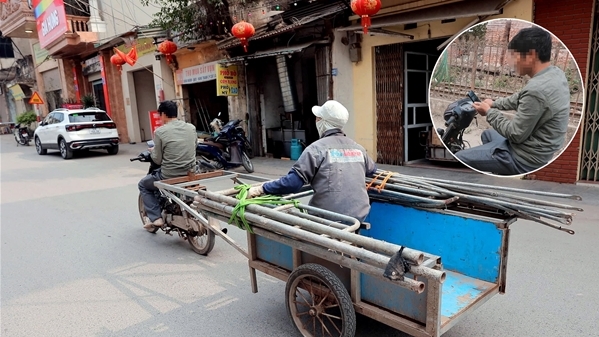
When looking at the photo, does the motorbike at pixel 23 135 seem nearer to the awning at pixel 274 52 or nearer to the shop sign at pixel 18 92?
the shop sign at pixel 18 92

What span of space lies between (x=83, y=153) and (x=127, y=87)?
4.08 metres

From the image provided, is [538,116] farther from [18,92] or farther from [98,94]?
[18,92]

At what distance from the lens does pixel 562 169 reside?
21.1 feet

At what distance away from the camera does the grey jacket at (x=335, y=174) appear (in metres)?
2.75

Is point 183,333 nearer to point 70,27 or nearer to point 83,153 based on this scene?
point 83,153

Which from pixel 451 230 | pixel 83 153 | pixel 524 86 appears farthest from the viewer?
pixel 83 153

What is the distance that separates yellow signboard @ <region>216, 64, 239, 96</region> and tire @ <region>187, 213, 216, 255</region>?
7377mm

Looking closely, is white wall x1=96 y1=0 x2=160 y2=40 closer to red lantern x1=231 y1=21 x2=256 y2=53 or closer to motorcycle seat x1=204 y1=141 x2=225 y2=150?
red lantern x1=231 y1=21 x2=256 y2=53

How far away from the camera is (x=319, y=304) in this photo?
2525 mm

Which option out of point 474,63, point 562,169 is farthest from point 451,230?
point 562,169

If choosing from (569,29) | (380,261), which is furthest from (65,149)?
(380,261)

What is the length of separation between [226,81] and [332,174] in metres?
9.33

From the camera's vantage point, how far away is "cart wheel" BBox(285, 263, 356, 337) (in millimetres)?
2309

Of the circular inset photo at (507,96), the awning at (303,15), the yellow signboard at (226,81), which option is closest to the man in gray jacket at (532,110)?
the circular inset photo at (507,96)
